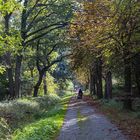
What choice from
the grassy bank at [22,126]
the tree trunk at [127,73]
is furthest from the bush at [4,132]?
the tree trunk at [127,73]

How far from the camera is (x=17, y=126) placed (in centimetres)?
2091

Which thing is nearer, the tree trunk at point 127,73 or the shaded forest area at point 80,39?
the shaded forest area at point 80,39

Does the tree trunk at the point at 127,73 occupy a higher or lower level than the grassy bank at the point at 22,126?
higher

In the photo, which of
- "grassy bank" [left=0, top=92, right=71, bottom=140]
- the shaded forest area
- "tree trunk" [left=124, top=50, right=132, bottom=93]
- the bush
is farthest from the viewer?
"tree trunk" [left=124, top=50, right=132, bottom=93]

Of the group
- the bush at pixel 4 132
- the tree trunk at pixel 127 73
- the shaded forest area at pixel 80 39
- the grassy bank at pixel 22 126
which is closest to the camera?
the bush at pixel 4 132

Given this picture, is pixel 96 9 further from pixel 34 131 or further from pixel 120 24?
pixel 34 131

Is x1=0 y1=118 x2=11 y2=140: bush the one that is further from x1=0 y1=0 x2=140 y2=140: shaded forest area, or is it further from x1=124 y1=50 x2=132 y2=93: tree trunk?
x1=124 y1=50 x2=132 y2=93: tree trunk

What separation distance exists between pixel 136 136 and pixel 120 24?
452 inches

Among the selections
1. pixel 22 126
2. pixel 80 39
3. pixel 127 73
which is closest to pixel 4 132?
pixel 22 126

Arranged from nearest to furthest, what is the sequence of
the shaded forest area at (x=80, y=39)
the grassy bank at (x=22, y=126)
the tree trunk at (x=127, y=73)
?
1. the grassy bank at (x=22, y=126)
2. the shaded forest area at (x=80, y=39)
3. the tree trunk at (x=127, y=73)

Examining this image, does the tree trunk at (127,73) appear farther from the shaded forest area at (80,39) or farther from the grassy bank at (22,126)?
the grassy bank at (22,126)

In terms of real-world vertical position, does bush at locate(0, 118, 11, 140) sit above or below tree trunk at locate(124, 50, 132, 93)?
below

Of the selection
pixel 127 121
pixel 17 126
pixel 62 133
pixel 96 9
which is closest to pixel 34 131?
pixel 62 133

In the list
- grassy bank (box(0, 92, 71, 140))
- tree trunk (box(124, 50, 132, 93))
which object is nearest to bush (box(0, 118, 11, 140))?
grassy bank (box(0, 92, 71, 140))
